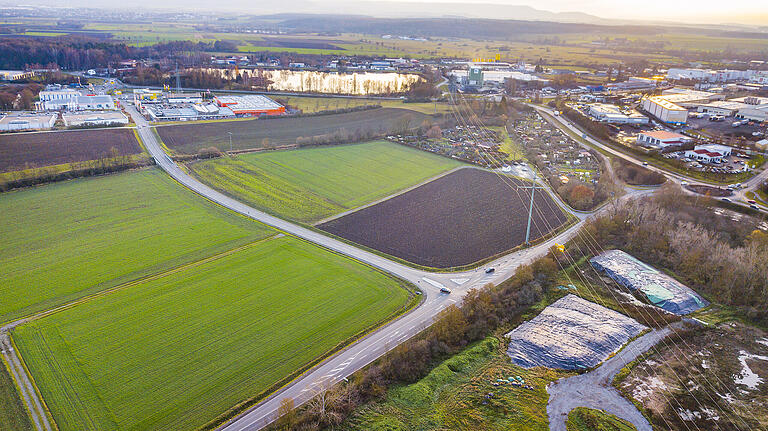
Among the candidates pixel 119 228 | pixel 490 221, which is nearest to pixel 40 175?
pixel 119 228

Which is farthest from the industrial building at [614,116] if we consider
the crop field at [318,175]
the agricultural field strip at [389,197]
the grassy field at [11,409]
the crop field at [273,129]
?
the grassy field at [11,409]

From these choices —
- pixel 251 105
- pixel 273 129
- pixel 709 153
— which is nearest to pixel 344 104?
pixel 251 105

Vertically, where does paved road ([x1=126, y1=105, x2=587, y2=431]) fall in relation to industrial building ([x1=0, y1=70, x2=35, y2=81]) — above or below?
below

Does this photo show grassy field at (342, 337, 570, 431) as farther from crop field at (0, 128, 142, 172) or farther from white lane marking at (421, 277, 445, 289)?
crop field at (0, 128, 142, 172)

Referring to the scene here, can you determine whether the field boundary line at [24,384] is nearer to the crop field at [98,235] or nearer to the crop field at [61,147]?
the crop field at [98,235]

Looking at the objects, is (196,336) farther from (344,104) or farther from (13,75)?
(13,75)

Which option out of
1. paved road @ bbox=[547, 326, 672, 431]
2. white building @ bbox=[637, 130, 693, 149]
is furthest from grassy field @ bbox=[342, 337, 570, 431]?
white building @ bbox=[637, 130, 693, 149]
